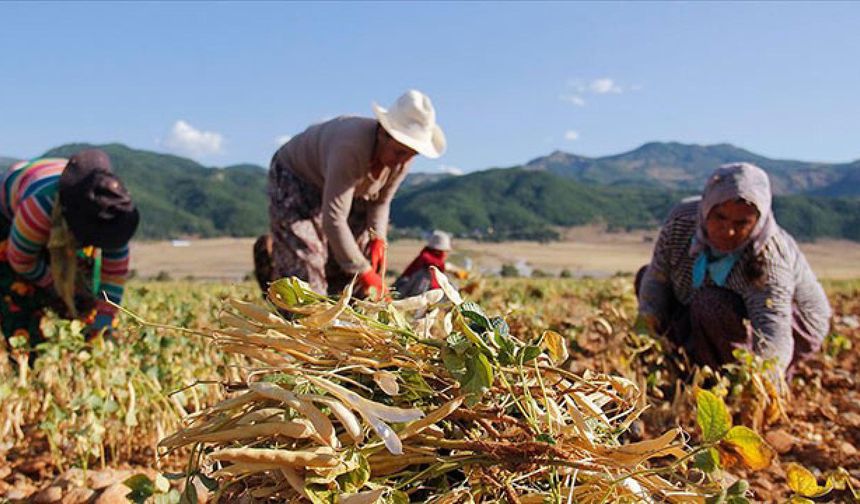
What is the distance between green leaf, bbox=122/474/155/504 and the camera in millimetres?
1171

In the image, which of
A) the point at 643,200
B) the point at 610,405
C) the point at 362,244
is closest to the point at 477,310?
the point at 610,405

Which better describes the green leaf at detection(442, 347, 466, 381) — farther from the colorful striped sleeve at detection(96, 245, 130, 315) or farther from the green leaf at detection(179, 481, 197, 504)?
the colorful striped sleeve at detection(96, 245, 130, 315)

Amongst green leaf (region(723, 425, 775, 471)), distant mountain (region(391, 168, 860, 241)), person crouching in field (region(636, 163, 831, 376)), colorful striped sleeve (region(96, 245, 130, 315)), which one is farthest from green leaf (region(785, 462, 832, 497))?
distant mountain (region(391, 168, 860, 241))

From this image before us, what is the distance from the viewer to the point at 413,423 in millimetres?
885

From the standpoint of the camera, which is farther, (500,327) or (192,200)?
(192,200)

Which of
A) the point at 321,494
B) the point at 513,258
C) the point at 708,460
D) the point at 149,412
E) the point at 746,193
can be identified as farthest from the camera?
the point at 513,258

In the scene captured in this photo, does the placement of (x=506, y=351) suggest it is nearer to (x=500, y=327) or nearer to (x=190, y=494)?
(x=500, y=327)

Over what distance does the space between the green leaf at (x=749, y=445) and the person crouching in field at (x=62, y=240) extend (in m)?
2.45

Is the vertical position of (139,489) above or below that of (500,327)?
below

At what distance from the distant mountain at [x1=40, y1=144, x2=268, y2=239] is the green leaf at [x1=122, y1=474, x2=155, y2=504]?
231 ft

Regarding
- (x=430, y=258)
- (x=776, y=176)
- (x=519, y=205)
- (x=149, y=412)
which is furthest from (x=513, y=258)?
(x=776, y=176)

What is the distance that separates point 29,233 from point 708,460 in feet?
9.07

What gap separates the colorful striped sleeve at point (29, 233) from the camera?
9.25 feet

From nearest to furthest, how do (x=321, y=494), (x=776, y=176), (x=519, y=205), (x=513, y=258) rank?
(x=321, y=494)
(x=513, y=258)
(x=519, y=205)
(x=776, y=176)
